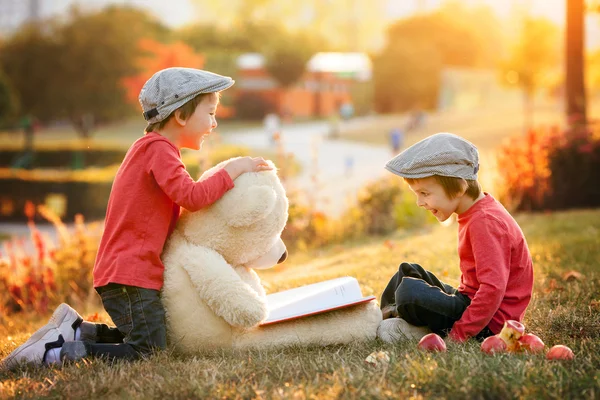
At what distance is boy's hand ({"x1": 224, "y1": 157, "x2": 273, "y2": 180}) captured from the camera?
3.37 metres

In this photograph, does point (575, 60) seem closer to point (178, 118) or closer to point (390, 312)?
point (390, 312)

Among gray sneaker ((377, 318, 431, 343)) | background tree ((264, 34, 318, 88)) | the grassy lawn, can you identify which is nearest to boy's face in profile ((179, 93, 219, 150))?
the grassy lawn

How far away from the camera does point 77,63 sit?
31.3m

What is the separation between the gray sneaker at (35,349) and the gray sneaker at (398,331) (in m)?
1.56

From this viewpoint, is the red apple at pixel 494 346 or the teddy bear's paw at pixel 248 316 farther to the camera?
the teddy bear's paw at pixel 248 316

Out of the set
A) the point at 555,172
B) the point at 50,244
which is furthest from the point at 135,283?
the point at 555,172

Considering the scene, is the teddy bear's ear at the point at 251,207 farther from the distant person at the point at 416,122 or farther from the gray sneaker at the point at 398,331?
the distant person at the point at 416,122

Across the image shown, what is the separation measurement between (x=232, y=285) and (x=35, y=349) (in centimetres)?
97

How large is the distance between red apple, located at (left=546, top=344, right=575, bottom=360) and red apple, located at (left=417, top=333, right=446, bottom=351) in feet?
1.46

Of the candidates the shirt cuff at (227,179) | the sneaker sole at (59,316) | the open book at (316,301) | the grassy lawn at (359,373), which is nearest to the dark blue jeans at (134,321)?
the grassy lawn at (359,373)

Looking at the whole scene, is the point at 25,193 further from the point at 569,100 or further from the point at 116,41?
the point at 116,41

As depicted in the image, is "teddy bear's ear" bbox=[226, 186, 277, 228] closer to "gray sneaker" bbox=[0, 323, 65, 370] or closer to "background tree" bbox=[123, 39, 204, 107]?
"gray sneaker" bbox=[0, 323, 65, 370]

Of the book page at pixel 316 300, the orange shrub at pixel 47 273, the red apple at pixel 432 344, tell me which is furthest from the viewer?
the orange shrub at pixel 47 273

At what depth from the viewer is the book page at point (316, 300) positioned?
3.46 metres
